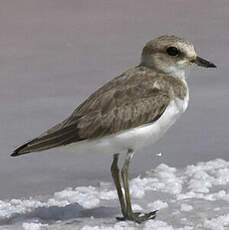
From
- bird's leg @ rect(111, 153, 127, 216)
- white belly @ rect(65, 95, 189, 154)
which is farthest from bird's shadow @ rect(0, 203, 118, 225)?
white belly @ rect(65, 95, 189, 154)

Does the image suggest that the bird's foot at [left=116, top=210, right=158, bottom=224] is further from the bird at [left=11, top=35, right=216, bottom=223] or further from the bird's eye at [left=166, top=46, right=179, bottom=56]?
the bird's eye at [left=166, top=46, right=179, bottom=56]

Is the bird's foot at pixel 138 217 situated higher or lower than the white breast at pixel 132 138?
lower

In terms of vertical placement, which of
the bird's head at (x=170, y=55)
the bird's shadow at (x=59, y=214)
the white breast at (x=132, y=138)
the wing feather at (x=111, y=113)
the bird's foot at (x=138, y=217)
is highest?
the bird's head at (x=170, y=55)

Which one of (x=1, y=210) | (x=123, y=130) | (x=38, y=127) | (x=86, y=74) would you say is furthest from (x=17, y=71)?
(x=123, y=130)

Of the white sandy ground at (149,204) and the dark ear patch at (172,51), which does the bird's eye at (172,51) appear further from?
the white sandy ground at (149,204)

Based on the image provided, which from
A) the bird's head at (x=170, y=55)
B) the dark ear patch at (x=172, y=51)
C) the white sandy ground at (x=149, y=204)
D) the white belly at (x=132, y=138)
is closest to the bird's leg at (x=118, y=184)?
the white sandy ground at (x=149, y=204)

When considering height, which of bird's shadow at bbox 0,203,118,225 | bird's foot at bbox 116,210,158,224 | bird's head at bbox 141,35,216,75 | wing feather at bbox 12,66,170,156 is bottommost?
bird's foot at bbox 116,210,158,224

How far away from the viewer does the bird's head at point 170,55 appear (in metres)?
8.73

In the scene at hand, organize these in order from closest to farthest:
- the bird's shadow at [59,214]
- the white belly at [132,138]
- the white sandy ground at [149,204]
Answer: the white belly at [132,138], the white sandy ground at [149,204], the bird's shadow at [59,214]

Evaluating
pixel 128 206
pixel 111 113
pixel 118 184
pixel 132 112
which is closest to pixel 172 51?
pixel 132 112

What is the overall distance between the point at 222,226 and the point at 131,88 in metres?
1.39

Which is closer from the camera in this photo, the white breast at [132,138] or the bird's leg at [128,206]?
the white breast at [132,138]

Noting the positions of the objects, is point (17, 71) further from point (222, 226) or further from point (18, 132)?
point (222, 226)

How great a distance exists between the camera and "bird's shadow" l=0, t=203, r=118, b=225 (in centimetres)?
886
